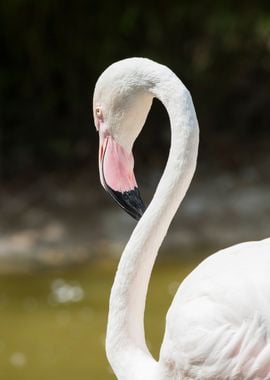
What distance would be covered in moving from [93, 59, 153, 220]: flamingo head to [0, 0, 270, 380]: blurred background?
2571 millimetres

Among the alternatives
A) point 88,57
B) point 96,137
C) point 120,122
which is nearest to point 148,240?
point 120,122

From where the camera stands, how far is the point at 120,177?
3.06 meters

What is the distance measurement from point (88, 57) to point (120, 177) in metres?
4.53

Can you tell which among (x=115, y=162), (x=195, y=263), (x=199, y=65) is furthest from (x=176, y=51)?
(x=115, y=162)

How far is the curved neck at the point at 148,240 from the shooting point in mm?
2863

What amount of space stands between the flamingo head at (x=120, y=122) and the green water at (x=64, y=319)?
1.81 m

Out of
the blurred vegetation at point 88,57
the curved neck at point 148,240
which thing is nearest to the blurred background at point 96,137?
the blurred vegetation at point 88,57

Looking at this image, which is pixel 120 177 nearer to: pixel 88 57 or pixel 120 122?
pixel 120 122

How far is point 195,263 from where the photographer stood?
19.0ft

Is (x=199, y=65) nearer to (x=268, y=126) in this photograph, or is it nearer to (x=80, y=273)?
(x=268, y=126)

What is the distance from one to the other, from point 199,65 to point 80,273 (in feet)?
9.13

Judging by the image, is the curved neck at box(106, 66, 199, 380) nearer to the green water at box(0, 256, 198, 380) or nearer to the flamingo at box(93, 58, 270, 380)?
the flamingo at box(93, 58, 270, 380)

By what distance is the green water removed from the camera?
4.75 m

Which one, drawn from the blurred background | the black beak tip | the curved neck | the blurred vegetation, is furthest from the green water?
the blurred vegetation
